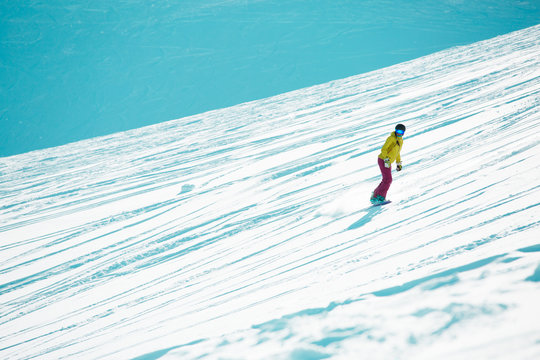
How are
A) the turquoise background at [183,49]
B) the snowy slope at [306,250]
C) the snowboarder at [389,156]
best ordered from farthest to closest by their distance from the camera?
1. the turquoise background at [183,49]
2. the snowboarder at [389,156]
3. the snowy slope at [306,250]

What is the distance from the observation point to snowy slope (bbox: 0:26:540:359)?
2.60 metres

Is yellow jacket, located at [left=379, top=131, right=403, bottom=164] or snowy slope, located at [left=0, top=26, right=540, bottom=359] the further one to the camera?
yellow jacket, located at [left=379, top=131, right=403, bottom=164]

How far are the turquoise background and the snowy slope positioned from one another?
88.8 ft

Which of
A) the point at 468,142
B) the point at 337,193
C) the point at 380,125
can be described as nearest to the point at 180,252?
the point at 337,193

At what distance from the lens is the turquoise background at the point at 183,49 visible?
3916cm

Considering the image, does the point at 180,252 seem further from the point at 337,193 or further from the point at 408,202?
the point at 408,202

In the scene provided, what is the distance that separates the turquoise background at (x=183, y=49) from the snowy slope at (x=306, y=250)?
2707 cm

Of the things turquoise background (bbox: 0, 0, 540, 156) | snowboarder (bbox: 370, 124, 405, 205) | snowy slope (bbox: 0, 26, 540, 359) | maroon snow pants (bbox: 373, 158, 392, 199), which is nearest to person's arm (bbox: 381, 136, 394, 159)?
snowboarder (bbox: 370, 124, 405, 205)

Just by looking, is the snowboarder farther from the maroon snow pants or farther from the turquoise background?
the turquoise background

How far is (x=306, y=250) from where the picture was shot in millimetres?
4965

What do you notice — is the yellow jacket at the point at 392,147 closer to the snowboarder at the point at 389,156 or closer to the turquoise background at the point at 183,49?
the snowboarder at the point at 389,156

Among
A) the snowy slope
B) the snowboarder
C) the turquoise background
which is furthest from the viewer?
the turquoise background

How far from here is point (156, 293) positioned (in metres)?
5.09

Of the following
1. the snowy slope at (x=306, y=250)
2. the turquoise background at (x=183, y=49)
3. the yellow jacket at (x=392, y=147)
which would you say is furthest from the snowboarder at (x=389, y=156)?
the turquoise background at (x=183, y=49)
